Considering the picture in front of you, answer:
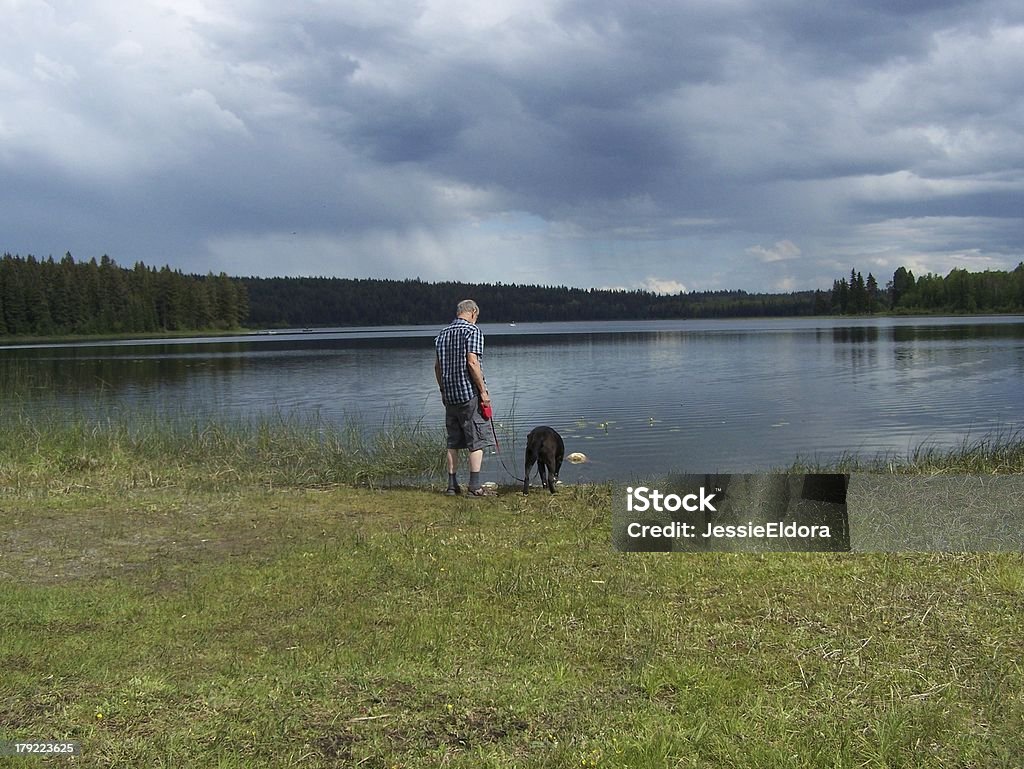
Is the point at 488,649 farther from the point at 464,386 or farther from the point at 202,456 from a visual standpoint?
the point at 202,456

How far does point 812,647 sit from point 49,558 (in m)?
6.27

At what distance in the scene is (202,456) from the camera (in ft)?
50.9

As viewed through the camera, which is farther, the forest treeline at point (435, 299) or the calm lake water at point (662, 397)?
the forest treeline at point (435, 299)

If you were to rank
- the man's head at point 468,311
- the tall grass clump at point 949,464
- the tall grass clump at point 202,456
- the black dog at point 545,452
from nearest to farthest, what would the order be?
the man's head at point 468,311, the black dog at point 545,452, the tall grass clump at point 949,464, the tall grass clump at point 202,456

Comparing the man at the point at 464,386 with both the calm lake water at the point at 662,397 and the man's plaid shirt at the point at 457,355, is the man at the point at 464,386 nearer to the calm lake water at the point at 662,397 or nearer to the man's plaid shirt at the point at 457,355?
the man's plaid shirt at the point at 457,355

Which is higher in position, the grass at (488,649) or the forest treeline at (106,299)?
the forest treeline at (106,299)

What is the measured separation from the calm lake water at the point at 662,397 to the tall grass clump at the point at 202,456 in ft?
6.27

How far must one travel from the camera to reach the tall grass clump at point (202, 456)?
12539 millimetres

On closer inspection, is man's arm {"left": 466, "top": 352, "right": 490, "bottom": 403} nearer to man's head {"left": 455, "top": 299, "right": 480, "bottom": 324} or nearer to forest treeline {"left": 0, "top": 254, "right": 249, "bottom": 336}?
man's head {"left": 455, "top": 299, "right": 480, "bottom": 324}

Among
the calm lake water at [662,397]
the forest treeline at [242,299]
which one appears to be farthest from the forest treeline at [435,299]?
the calm lake water at [662,397]

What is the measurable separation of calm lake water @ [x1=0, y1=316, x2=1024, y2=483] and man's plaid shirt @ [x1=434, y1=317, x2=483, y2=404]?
4576 millimetres

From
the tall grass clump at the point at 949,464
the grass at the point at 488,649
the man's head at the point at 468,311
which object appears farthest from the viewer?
the tall grass clump at the point at 949,464

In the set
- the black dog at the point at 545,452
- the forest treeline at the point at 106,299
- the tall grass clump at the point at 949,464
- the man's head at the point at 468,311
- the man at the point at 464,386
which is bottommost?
the tall grass clump at the point at 949,464

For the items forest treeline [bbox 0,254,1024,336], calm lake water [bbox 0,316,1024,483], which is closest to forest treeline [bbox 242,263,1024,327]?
forest treeline [bbox 0,254,1024,336]
